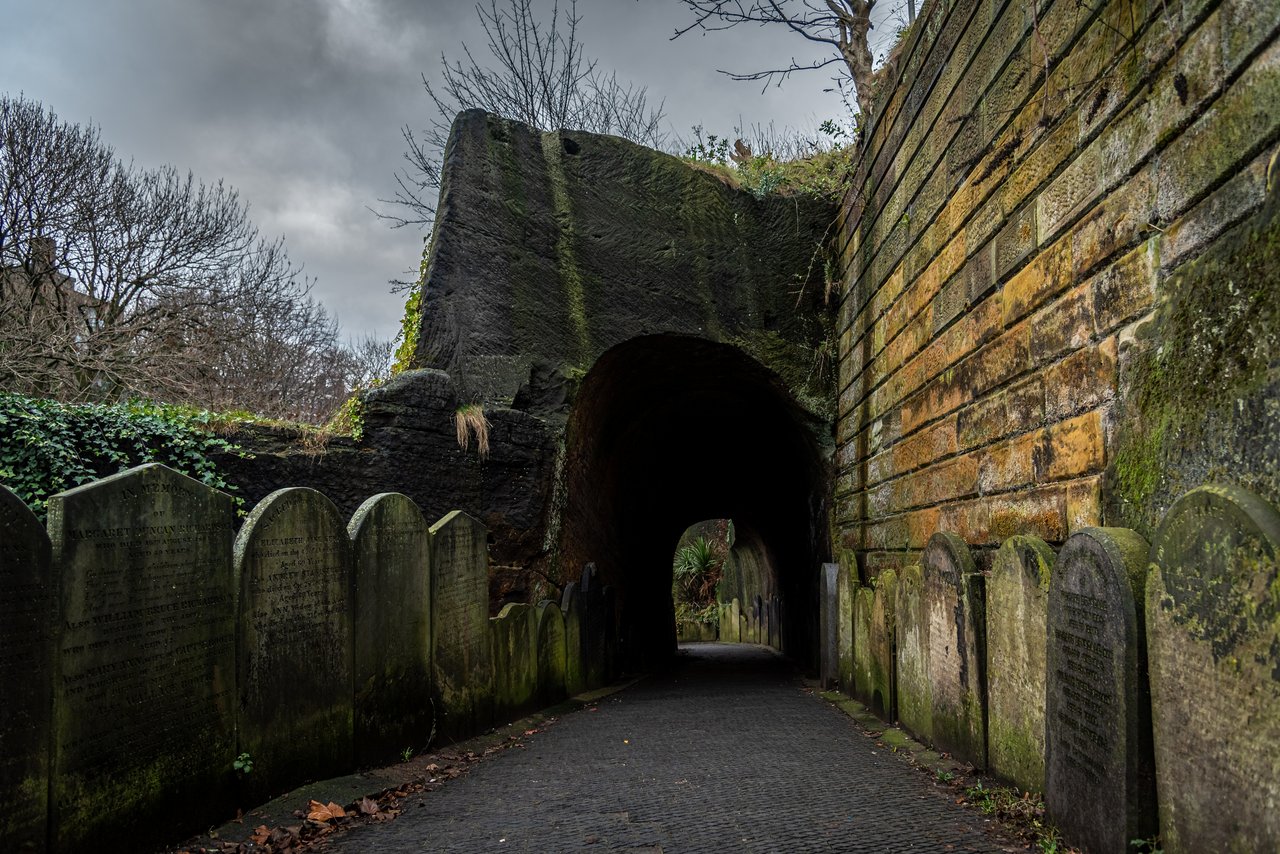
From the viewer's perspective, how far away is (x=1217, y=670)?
219cm

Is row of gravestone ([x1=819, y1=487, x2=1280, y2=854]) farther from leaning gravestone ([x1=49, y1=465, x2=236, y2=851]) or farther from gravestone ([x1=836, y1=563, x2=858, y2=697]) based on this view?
leaning gravestone ([x1=49, y1=465, x2=236, y2=851])

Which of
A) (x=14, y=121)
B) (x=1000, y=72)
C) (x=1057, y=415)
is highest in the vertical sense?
(x=14, y=121)

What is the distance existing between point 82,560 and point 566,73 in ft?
59.3

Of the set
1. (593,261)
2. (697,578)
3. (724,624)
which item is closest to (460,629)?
(593,261)

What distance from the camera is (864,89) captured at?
32.0 feet

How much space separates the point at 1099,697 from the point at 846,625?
15.9 feet

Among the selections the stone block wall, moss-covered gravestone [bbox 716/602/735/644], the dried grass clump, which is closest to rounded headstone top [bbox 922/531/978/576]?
the stone block wall

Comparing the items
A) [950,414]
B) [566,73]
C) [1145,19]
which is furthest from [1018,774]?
[566,73]

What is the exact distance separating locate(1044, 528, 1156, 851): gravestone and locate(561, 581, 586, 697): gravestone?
18.1ft

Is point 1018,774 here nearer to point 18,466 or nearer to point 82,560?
point 82,560

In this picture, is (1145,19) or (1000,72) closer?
(1145,19)

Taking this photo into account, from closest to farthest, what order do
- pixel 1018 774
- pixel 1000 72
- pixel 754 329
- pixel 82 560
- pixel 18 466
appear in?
1. pixel 82 560
2. pixel 1018 774
3. pixel 1000 72
4. pixel 18 466
5. pixel 754 329

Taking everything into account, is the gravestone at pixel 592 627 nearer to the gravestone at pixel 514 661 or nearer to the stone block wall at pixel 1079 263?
the gravestone at pixel 514 661

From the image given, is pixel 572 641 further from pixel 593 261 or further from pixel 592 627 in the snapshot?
pixel 593 261
